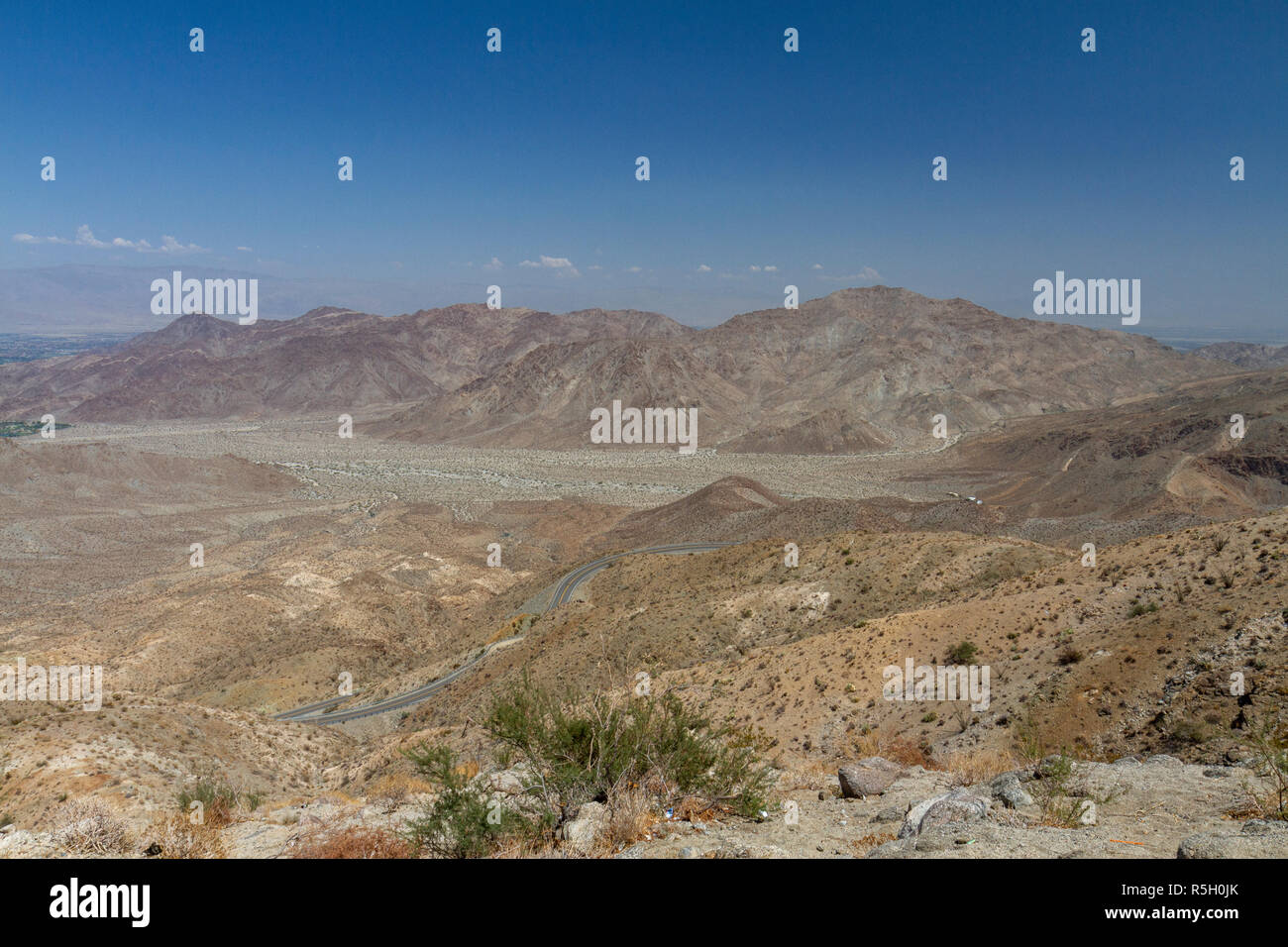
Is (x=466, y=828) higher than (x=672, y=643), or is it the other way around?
(x=466, y=828)

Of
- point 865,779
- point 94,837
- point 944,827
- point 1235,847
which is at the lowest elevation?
point 865,779

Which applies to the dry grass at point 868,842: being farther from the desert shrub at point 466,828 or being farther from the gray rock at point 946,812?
the desert shrub at point 466,828

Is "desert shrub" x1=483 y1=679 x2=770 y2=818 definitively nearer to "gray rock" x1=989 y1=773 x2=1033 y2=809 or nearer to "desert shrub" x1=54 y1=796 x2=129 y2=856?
"gray rock" x1=989 y1=773 x2=1033 y2=809

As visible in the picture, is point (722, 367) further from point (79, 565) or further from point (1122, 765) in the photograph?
point (1122, 765)

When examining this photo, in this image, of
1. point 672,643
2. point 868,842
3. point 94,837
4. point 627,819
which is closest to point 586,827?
point 627,819

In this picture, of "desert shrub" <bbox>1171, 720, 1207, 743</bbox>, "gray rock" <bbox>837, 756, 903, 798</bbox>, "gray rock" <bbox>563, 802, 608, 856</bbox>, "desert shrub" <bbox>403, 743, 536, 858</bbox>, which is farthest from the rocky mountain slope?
"desert shrub" <bbox>1171, 720, 1207, 743</bbox>

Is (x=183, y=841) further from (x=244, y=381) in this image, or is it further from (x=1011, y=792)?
(x=244, y=381)

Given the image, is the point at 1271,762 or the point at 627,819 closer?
the point at 1271,762

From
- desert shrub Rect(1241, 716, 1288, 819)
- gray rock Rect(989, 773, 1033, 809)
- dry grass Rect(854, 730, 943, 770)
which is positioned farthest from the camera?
dry grass Rect(854, 730, 943, 770)
